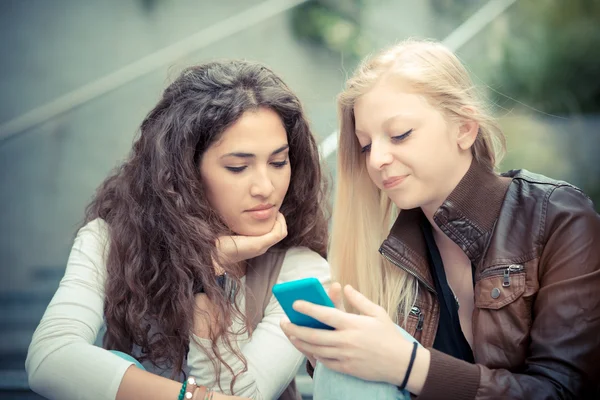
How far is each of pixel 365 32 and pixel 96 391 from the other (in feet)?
9.30

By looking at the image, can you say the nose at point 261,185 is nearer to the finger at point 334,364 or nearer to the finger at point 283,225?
the finger at point 283,225

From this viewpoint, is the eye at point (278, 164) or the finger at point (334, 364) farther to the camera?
the eye at point (278, 164)

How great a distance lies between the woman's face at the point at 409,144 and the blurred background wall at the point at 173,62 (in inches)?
74.6

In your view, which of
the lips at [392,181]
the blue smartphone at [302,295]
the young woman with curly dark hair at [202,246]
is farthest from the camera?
the young woman with curly dark hair at [202,246]

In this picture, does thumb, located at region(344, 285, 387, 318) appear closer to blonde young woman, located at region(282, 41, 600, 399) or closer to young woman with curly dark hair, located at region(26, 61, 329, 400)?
blonde young woman, located at region(282, 41, 600, 399)

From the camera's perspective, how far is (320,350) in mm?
1631

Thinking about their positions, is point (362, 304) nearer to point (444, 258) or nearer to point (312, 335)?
point (312, 335)

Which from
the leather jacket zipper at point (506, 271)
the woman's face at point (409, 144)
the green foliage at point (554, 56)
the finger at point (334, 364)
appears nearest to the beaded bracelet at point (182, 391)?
the finger at point (334, 364)

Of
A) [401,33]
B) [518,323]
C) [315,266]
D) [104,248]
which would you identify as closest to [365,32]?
[401,33]

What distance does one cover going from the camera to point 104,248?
2.28 meters

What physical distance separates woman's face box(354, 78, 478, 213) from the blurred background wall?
1.90 metres

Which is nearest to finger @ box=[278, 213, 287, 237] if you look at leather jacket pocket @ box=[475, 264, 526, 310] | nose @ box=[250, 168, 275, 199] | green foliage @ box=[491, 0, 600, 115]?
nose @ box=[250, 168, 275, 199]

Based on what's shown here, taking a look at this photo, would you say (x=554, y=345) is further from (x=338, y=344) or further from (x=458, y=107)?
(x=458, y=107)

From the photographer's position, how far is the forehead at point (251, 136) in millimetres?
2168
